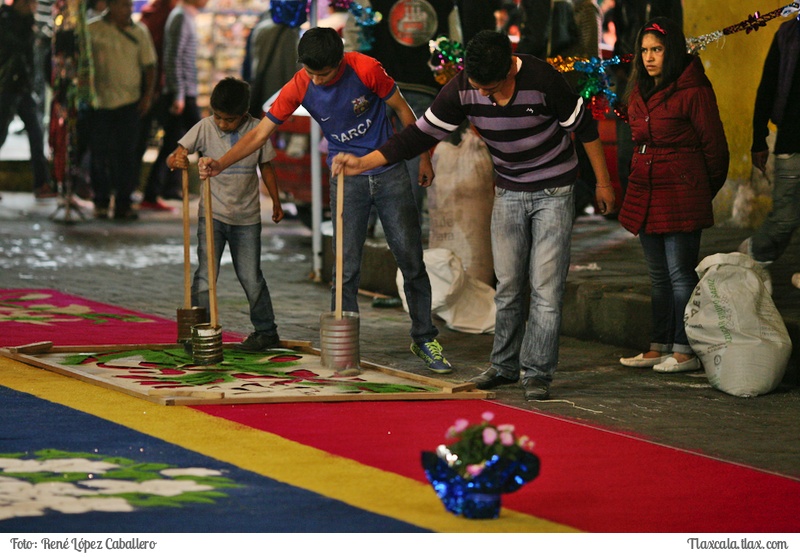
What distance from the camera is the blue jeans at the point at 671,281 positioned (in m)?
7.41

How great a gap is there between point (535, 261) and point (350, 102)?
Answer: 1263 mm

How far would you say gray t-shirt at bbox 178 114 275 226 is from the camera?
308 inches

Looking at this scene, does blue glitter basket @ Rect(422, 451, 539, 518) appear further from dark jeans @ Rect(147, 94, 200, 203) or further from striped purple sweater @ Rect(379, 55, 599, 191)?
dark jeans @ Rect(147, 94, 200, 203)

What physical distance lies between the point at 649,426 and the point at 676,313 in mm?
1395

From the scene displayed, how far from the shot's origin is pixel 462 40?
9883mm

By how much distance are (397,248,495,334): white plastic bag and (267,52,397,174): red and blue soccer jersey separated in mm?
1617

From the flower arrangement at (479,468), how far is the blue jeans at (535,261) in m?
2.12

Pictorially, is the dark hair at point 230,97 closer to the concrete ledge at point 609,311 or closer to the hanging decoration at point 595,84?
the hanging decoration at point 595,84

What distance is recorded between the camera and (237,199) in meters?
7.85

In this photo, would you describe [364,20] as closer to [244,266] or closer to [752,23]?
[244,266]

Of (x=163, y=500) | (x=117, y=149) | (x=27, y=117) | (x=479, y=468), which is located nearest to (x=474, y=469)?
(x=479, y=468)

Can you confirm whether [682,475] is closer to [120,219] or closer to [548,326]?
[548,326]

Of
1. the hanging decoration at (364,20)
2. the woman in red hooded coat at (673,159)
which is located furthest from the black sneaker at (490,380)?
the hanging decoration at (364,20)
